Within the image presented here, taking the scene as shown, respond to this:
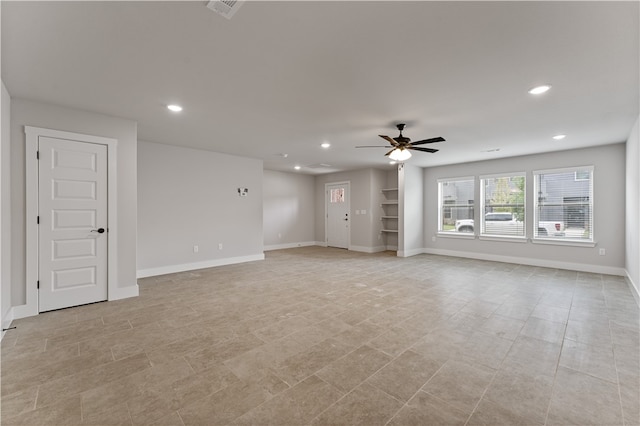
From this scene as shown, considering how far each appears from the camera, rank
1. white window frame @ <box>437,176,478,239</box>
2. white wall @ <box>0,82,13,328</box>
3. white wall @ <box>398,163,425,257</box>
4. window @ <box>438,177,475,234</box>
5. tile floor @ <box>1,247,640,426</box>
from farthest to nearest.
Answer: white wall @ <box>398,163,425,257</box>
window @ <box>438,177,475,234</box>
white window frame @ <box>437,176,478,239</box>
white wall @ <box>0,82,13,328</box>
tile floor @ <box>1,247,640,426</box>

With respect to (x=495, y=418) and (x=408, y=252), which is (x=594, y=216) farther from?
(x=495, y=418)

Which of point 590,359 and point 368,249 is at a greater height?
point 368,249

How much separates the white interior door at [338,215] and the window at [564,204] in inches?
194

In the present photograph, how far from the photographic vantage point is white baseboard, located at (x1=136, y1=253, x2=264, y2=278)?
5.28 meters

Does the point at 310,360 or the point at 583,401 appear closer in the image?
the point at 583,401

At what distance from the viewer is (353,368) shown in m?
2.22

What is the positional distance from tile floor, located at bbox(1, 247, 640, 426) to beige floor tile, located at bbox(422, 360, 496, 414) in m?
0.01

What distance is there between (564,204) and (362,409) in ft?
21.8

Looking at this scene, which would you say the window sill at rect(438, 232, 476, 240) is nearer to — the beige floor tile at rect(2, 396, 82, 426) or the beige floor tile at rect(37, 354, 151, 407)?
the beige floor tile at rect(37, 354, 151, 407)

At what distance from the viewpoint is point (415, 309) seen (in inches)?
139

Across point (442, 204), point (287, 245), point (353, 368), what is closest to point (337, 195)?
point (287, 245)

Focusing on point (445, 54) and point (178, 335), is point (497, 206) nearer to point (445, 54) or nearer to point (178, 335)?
point (445, 54)

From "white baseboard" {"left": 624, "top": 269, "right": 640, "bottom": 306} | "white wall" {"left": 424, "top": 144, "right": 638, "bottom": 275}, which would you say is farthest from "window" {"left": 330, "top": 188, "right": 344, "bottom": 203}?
"white baseboard" {"left": 624, "top": 269, "right": 640, "bottom": 306}

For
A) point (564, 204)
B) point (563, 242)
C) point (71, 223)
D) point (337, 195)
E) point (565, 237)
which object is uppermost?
point (337, 195)
